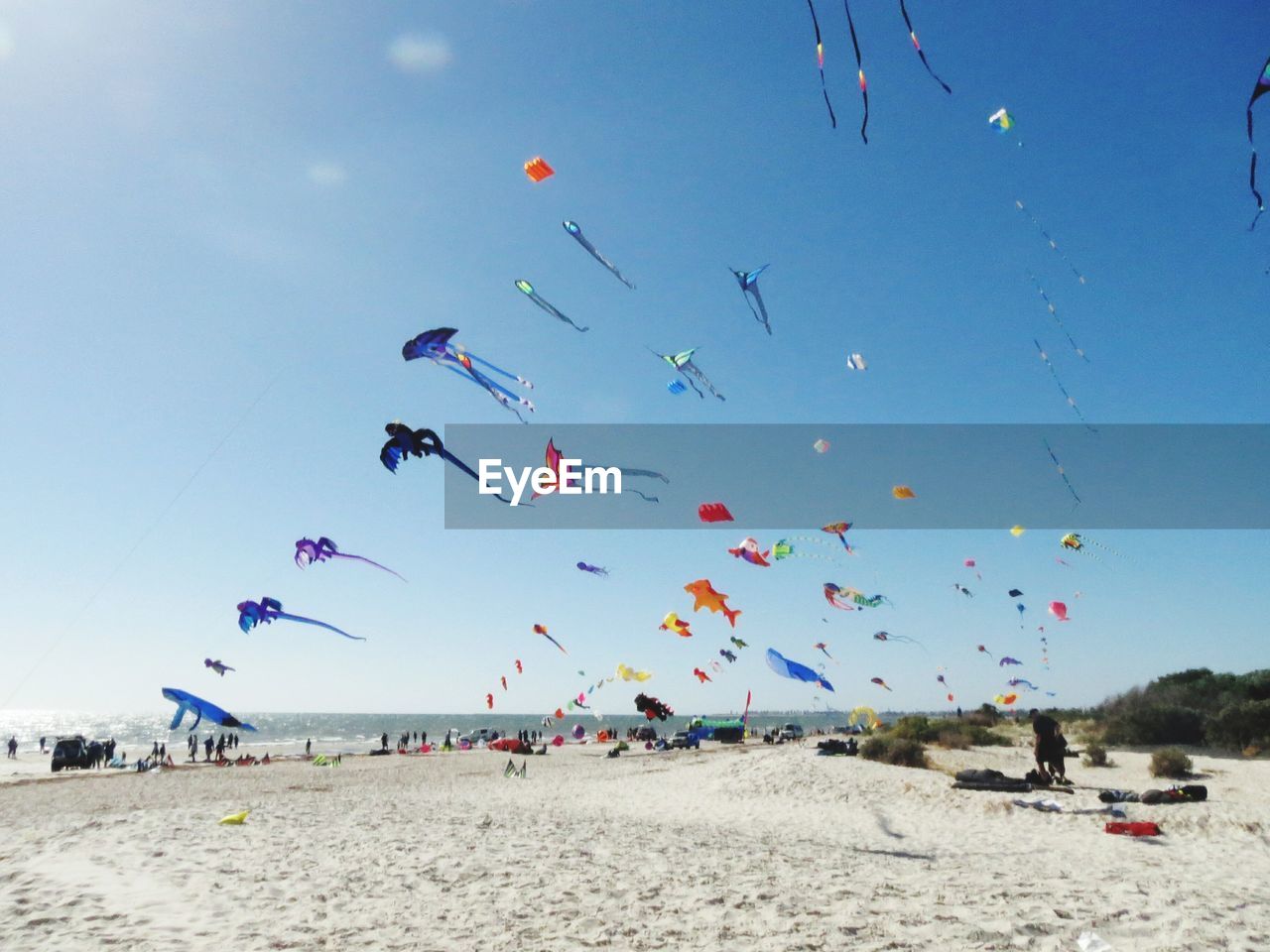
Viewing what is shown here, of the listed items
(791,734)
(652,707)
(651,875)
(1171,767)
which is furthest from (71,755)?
(791,734)

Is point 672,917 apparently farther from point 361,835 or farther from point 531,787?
point 531,787

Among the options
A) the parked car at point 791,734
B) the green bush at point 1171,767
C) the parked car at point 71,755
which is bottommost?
the parked car at point 791,734

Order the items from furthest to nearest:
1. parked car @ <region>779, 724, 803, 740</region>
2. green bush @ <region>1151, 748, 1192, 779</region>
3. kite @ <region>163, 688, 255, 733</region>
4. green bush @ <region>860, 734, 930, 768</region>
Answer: parked car @ <region>779, 724, 803, 740</region>
green bush @ <region>860, 734, 930, 768</region>
green bush @ <region>1151, 748, 1192, 779</region>
kite @ <region>163, 688, 255, 733</region>

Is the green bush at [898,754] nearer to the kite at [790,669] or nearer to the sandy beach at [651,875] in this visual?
the sandy beach at [651,875]

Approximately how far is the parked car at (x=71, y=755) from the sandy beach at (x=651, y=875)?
21.4 metres

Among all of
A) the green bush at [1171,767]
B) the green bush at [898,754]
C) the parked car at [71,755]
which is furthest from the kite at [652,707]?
the parked car at [71,755]

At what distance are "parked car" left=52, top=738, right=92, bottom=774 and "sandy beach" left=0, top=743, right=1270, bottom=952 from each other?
21.4 metres

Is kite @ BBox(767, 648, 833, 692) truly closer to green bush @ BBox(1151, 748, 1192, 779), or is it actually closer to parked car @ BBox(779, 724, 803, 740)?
green bush @ BBox(1151, 748, 1192, 779)

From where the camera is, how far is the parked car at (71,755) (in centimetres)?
3228

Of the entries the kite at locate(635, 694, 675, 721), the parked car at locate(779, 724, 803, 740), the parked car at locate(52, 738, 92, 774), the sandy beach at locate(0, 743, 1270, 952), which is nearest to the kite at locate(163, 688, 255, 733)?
the sandy beach at locate(0, 743, 1270, 952)

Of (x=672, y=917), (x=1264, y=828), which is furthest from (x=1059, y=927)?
(x=1264, y=828)

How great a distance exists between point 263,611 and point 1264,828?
55.9 ft

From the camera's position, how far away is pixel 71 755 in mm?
32844

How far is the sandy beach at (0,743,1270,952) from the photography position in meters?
6.57
